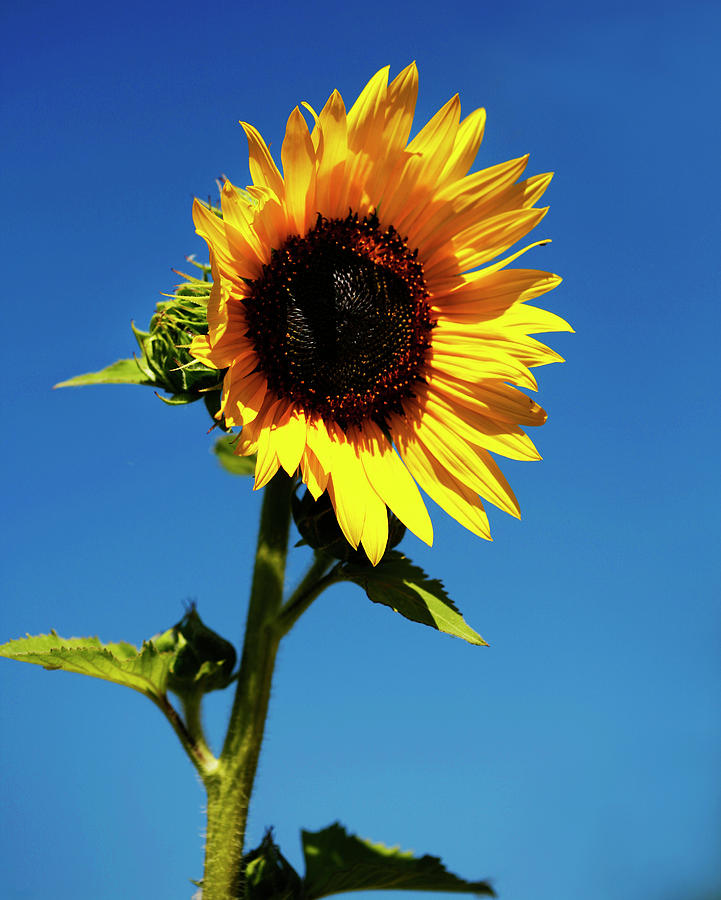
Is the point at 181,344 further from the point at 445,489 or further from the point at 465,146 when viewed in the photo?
the point at 465,146

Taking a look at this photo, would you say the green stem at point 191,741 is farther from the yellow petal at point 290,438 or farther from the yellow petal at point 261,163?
the yellow petal at point 261,163

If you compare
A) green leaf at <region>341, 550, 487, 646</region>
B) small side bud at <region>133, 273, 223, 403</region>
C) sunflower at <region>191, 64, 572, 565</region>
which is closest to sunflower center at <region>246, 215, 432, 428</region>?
sunflower at <region>191, 64, 572, 565</region>

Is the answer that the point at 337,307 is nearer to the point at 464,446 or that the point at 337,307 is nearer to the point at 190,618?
the point at 464,446

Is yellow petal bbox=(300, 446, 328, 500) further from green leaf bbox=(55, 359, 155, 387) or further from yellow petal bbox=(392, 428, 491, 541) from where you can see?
green leaf bbox=(55, 359, 155, 387)

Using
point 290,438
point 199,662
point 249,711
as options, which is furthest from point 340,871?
point 290,438

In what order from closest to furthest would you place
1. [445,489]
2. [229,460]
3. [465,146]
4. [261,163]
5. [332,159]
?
[261,163] < [332,159] < [465,146] < [445,489] < [229,460]

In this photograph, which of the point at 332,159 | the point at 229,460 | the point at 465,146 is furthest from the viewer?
the point at 229,460

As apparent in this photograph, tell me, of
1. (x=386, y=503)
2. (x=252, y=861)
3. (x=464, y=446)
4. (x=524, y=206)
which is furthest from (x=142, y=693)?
(x=524, y=206)

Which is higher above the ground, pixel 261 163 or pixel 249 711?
pixel 261 163
